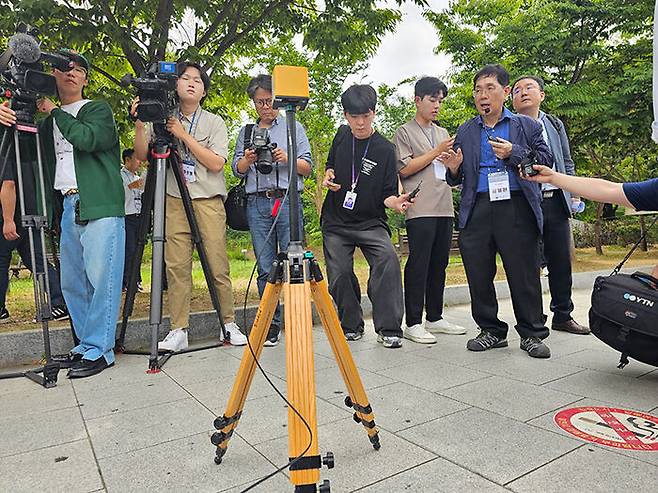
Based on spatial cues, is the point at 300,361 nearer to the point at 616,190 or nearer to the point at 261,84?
the point at 616,190

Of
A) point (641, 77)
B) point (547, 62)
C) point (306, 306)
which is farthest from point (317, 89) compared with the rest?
point (306, 306)

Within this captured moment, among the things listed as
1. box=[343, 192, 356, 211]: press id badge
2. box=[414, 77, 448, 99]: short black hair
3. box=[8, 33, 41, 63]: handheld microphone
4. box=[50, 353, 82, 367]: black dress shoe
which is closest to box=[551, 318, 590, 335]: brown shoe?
box=[343, 192, 356, 211]: press id badge

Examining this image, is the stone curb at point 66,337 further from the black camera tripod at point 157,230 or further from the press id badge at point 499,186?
the press id badge at point 499,186

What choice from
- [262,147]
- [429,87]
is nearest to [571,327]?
[429,87]

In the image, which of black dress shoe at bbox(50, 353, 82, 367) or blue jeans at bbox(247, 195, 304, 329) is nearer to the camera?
black dress shoe at bbox(50, 353, 82, 367)

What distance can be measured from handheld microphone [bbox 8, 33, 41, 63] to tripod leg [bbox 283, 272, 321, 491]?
2.36 m

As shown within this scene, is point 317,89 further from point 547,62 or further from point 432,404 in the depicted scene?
point 432,404

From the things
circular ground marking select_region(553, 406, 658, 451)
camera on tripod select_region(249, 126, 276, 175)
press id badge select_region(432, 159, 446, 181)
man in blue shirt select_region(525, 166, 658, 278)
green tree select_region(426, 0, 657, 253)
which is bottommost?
circular ground marking select_region(553, 406, 658, 451)

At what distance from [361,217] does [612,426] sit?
7.66 feet

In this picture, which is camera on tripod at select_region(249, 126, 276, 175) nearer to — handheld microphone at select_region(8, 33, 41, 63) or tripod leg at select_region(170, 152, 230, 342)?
tripod leg at select_region(170, 152, 230, 342)

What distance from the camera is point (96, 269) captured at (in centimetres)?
335

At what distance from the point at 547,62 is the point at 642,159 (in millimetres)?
7260

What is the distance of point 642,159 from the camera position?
15.6 metres

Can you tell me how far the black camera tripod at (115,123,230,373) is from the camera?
11.1ft
